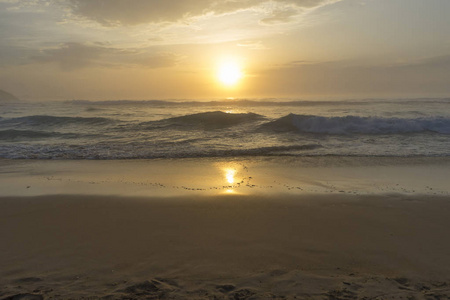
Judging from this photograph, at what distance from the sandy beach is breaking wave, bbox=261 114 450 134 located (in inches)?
378

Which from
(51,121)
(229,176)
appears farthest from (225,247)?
(51,121)

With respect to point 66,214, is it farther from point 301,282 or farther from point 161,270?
point 301,282

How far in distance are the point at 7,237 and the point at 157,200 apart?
6.98 ft

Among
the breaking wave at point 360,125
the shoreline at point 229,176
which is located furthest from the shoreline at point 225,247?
the breaking wave at point 360,125

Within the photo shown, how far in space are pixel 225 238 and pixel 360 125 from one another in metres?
14.8

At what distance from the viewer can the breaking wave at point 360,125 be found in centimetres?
1616

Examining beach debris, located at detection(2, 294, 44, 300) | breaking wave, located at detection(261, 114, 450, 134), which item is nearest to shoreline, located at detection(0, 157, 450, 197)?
beach debris, located at detection(2, 294, 44, 300)

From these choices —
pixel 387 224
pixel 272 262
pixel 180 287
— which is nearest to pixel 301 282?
pixel 272 262

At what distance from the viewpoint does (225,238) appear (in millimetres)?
4078

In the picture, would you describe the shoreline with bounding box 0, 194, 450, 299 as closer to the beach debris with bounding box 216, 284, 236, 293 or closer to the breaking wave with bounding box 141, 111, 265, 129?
the beach debris with bounding box 216, 284, 236, 293

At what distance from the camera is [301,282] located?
3.08m

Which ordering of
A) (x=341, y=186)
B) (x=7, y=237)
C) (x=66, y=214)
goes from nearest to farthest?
(x=7, y=237) < (x=66, y=214) < (x=341, y=186)

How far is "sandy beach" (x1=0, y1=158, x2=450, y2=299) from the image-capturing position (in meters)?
3.04

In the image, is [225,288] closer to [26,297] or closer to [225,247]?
[225,247]
